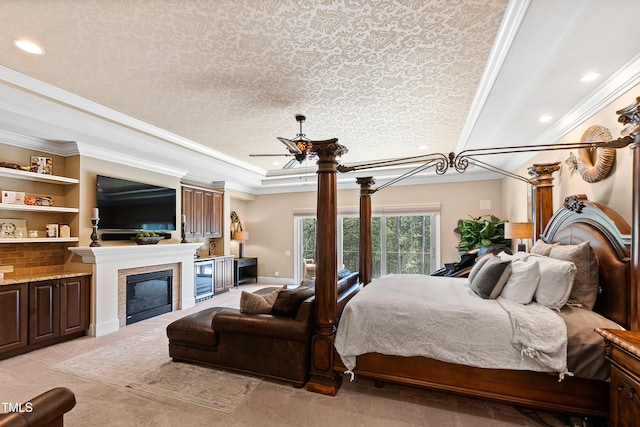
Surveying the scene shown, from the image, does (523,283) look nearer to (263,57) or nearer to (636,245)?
(636,245)

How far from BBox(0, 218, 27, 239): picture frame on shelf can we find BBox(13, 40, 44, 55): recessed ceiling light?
2.38 m

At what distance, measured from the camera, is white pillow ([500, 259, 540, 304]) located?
2.38 m

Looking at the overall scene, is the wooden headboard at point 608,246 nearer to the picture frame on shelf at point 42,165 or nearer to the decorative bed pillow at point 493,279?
the decorative bed pillow at point 493,279

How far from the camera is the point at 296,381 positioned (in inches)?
103

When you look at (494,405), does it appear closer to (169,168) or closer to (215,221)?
(169,168)

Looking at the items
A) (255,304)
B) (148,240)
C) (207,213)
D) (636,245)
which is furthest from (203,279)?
(636,245)

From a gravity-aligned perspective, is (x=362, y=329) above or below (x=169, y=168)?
below

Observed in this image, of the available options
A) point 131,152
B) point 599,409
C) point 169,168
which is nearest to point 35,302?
point 131,152

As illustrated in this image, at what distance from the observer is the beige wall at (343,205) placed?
20.0 ft

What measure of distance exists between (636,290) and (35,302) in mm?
5506

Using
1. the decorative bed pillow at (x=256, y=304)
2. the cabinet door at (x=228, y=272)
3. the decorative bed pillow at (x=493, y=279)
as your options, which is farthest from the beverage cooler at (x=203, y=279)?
the decorative bed pillow at (x=493, y=279)

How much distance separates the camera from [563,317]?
7.02ft

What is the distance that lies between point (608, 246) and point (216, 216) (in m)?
6.42

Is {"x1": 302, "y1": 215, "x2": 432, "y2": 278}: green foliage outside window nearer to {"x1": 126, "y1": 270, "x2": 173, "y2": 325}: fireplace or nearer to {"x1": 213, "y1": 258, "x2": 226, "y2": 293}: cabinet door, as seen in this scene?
{"x1": 213, "y1": 258, "x2": 226, "y2": 293}: cabinet door
